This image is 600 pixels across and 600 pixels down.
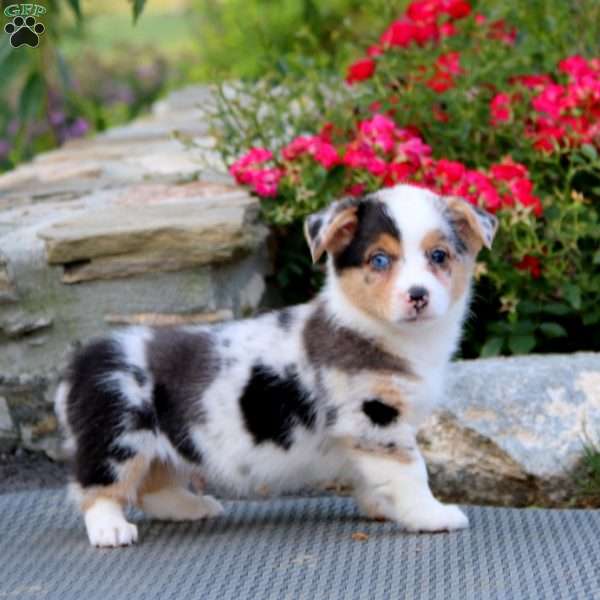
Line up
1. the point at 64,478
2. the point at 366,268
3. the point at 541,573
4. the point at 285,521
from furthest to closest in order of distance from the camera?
the point at 64,478
the point at 285,521
the point at 366,268
the point at 541,573

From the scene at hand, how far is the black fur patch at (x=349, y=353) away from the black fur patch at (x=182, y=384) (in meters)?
0.33

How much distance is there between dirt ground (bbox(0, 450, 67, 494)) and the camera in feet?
16.5

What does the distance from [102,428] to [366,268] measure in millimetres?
951

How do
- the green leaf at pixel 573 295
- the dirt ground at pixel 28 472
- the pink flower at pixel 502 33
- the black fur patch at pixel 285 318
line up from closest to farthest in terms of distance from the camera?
the black fur patch at pixel 285 318
the dirt ground at pixel 28 472
the green leaf at pixel 573 295
the pink flower at pixel 502 33

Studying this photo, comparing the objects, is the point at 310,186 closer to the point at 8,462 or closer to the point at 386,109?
the point at 386,109

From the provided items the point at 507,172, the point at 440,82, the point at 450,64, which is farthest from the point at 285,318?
the point at 450,64

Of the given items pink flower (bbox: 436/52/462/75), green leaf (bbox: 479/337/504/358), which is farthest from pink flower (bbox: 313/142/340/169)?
green leaf (bbox: 479/337/504/358)

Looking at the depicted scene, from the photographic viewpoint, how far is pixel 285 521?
4328mm

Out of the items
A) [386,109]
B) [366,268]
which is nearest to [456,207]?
[366,268]

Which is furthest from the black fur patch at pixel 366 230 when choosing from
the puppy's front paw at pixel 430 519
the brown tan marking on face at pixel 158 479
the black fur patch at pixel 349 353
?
the brown tan marking on face at pixel 158 479

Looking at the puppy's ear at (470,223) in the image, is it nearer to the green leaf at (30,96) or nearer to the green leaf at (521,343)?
the green leaf at (521,343)

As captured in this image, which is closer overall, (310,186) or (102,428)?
(102,428)

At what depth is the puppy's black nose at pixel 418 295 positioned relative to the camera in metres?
3.74

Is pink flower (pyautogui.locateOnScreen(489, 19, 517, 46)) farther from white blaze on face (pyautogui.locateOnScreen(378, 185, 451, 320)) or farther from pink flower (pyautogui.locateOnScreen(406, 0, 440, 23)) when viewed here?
white blaze on face (pyautogui.locateOnScreen(378, 185, 451, 320))
